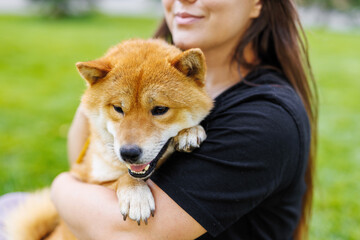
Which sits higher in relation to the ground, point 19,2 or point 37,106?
point 37,106

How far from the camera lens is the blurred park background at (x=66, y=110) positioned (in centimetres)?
392

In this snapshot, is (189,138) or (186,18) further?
(186,18)

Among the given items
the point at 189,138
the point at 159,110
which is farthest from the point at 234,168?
the point at 159,110

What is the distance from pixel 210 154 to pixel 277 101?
1.51 ft

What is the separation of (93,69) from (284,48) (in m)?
1.24

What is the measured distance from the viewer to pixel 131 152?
1.78 m

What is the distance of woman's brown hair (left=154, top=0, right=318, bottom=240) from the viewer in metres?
2.31

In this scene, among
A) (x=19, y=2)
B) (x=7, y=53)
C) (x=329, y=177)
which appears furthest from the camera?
(x=19, y=2)

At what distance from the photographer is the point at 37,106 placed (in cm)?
642

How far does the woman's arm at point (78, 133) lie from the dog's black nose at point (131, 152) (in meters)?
0.98

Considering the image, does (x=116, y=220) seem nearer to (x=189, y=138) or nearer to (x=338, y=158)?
(x=189, y=138)

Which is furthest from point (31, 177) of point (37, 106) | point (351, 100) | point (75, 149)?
point (351, 100)

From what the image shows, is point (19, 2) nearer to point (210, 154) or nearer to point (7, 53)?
point (7, 53)

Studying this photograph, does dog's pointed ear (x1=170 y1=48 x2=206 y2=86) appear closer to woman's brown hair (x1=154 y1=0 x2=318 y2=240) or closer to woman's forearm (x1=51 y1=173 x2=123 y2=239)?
woman's brown hair (x1=154 y1=0 x2=318 y2=240)
